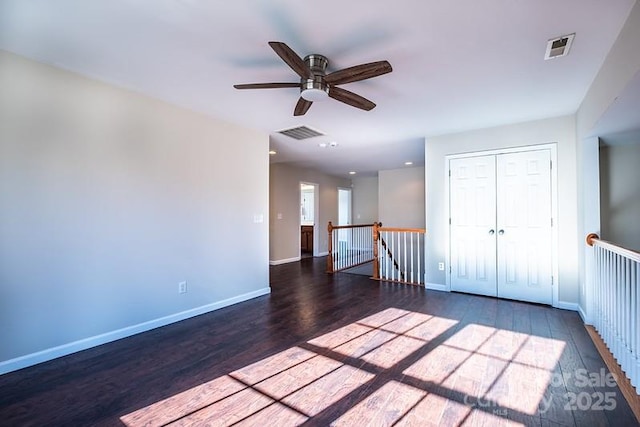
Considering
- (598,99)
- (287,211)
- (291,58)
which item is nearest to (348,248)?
(287,211)

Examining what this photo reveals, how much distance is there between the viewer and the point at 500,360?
7.57 ft

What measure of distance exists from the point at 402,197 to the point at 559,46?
19.4 ft

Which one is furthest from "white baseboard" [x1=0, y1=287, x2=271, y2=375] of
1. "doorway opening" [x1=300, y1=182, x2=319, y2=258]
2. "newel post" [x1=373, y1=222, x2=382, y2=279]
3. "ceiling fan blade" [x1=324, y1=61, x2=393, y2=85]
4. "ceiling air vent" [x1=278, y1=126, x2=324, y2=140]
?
"doorway opening" [x1=300, y1=182, x2=319, y2=258]

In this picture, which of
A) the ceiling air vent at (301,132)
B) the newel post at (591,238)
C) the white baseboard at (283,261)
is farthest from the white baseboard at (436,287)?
the white baseboard at (283,261)

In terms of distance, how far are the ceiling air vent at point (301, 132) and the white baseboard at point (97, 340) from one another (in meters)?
2.52

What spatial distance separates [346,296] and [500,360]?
214cm

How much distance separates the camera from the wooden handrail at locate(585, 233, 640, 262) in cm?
185

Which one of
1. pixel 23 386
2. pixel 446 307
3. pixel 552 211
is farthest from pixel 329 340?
pixel 552 211

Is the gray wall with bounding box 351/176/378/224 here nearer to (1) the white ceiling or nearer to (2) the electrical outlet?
(1) the white ceiling

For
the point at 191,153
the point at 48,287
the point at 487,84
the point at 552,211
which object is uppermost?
the point at 487,84

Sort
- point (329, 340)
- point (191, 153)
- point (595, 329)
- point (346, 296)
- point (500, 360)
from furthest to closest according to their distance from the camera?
point (346, 296) → point (191, 153) → point (595, 329) → point (329, 340) → point (500, 360)

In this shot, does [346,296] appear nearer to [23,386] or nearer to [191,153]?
[191,153]

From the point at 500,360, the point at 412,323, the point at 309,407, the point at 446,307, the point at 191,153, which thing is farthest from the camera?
the point at 446,307

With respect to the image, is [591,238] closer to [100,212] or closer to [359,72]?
[359,72]
